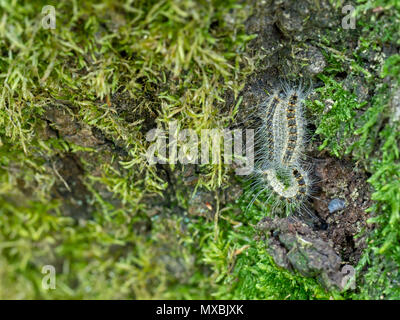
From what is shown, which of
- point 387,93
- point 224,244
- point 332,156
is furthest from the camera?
point 224,244

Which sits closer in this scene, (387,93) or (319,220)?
(387,93)

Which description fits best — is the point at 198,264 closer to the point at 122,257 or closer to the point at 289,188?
the point at 122,257

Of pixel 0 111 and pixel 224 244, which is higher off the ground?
pixel 0 111

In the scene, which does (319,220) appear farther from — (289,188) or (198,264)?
(198,264)

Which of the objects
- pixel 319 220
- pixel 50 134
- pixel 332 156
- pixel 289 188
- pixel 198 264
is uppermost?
pixel 50 134

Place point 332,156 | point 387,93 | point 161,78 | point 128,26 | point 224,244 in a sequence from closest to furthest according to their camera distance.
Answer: point 128,26 < point 387,93 < point 161,78 < point 332,156 < point 224,244

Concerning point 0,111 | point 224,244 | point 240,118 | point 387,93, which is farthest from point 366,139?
point 0,111

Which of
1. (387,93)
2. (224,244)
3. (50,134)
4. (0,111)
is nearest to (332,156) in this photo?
(387,93)
